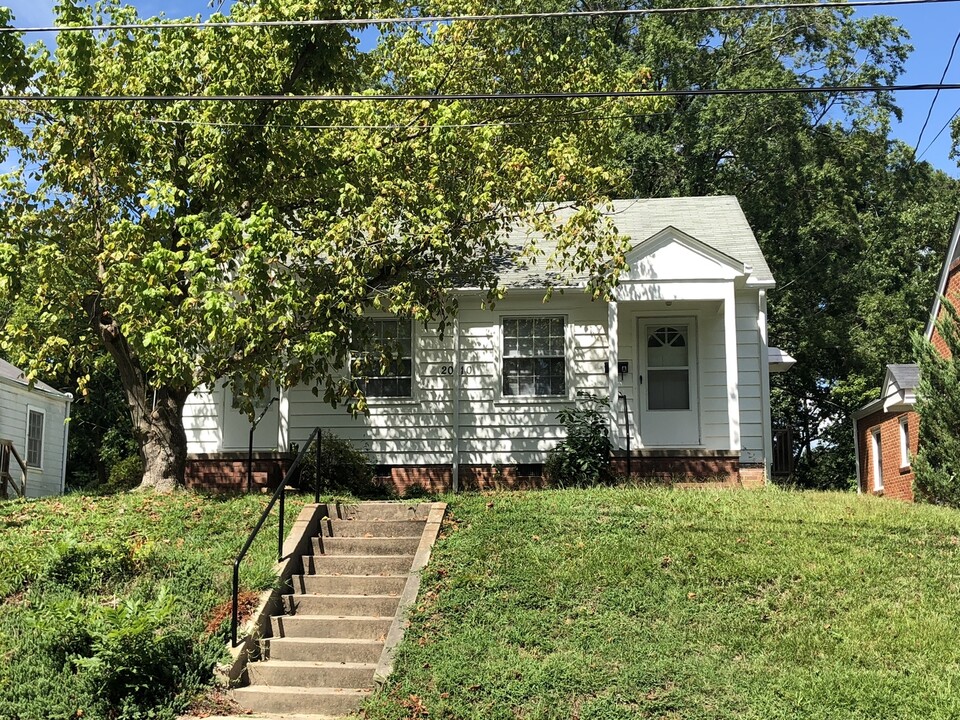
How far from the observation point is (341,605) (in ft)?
32.6

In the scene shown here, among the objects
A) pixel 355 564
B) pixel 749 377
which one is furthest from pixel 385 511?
pixel 749 377

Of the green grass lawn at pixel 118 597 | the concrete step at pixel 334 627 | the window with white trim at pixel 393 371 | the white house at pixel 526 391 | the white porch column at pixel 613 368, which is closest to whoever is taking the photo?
the green grass lawn at pixel 118 597

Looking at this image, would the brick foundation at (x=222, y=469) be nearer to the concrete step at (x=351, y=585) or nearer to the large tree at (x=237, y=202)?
the large tree at (x=237, y=202)

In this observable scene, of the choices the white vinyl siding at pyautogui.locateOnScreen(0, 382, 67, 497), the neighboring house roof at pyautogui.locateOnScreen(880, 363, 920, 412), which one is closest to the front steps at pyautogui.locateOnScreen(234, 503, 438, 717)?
the neighboring house roof at pyautogui.locateOnScreen(880, 363, 920, 412)

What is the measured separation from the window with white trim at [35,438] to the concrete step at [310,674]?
16.8m

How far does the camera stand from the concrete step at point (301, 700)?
328 inches

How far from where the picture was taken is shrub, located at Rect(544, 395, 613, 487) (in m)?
14.9

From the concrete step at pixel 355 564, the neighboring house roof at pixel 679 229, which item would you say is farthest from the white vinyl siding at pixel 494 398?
the concrete step at pixel 355 564

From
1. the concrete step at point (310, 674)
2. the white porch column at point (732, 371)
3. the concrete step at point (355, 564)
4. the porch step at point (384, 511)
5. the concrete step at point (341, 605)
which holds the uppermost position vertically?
the white porch column at point (732, 371)

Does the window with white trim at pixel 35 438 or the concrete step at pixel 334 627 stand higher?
the window with white trim at pixel 35 438

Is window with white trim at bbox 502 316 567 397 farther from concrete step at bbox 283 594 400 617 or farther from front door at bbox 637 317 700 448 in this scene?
concrete step at bbox 283 594 400 617

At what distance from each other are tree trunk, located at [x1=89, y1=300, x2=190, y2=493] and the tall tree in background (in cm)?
1837

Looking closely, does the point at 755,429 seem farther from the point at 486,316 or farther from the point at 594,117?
the point at 594,117

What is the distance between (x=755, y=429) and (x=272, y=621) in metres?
9.45
